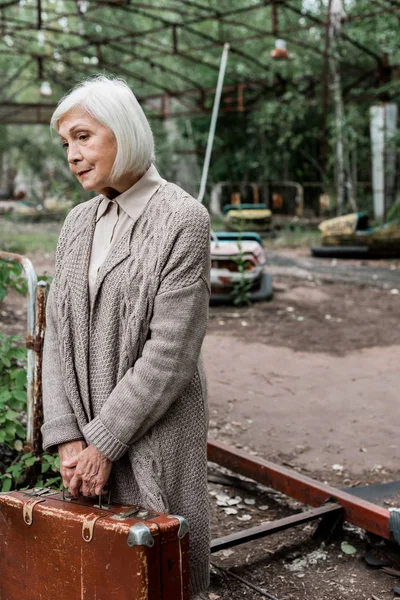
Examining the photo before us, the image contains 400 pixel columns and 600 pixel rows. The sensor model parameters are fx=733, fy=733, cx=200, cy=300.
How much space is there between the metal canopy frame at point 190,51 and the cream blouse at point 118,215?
11409mm

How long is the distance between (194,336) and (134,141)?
0.55 metres

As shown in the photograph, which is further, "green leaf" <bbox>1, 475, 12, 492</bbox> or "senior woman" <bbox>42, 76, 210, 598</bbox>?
"green leaf" <bbox>1, 475, 12, 492</bbox>

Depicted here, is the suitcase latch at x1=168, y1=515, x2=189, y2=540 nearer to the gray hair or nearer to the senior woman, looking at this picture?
the senior woman

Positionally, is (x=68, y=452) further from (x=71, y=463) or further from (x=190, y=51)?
(x=190, y=51)

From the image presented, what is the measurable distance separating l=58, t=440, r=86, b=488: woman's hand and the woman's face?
72 cm

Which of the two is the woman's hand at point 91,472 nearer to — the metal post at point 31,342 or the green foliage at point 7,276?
the metal post at point 31,342

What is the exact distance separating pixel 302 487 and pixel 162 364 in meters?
1.73

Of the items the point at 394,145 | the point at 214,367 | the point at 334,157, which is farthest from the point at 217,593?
the point at 334,157

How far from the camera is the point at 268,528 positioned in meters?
3.03

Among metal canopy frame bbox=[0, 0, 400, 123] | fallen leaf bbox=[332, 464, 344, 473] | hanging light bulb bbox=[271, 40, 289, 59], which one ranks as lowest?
fallen leaf bbox=[332, 464, 344, 473]

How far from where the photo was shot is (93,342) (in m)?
2.03

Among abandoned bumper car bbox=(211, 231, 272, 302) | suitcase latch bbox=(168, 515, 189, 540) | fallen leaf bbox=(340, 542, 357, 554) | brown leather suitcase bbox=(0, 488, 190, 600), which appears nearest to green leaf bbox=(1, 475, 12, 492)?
brown leather suitcase bbox=(0, 488, 190, 600)

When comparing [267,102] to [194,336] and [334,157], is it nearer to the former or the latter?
[334,157]

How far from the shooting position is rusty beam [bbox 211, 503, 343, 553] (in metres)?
2.90
